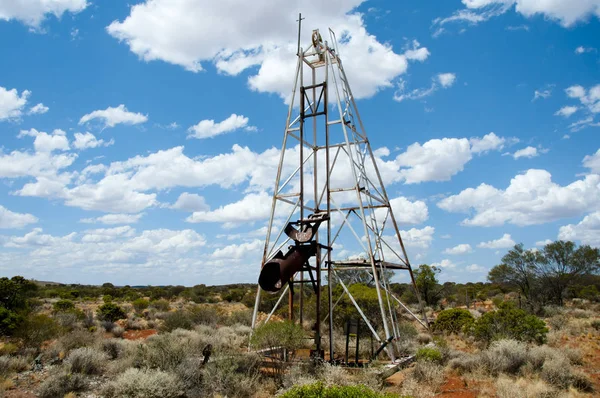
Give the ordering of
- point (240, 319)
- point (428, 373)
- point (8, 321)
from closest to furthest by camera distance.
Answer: point (428, 373) < point (8, 321) < point (240, 319)

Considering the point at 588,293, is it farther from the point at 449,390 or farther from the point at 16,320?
the point at 16,320

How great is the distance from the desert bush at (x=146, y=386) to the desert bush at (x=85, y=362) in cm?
222

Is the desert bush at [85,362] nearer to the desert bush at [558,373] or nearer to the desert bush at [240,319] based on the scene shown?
the desert bush at [240,319]

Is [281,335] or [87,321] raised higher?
[281,335]

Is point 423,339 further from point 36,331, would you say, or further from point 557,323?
point 36,331

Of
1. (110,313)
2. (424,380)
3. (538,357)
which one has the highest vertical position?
(110,313)

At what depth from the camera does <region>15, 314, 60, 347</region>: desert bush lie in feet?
45.5

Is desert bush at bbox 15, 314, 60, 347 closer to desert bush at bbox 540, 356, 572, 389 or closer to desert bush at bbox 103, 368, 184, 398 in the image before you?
desert bush at bbox 103, 368, 184, 398

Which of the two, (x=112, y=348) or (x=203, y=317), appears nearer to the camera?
(x=112, y=348)

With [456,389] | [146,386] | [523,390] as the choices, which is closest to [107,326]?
[146,386]

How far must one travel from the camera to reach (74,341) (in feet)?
45.6

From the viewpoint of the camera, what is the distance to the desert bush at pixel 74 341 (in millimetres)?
13641

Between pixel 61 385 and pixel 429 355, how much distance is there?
904cm

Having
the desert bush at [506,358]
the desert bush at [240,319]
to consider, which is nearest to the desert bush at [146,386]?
the desert bush at [506,358]
